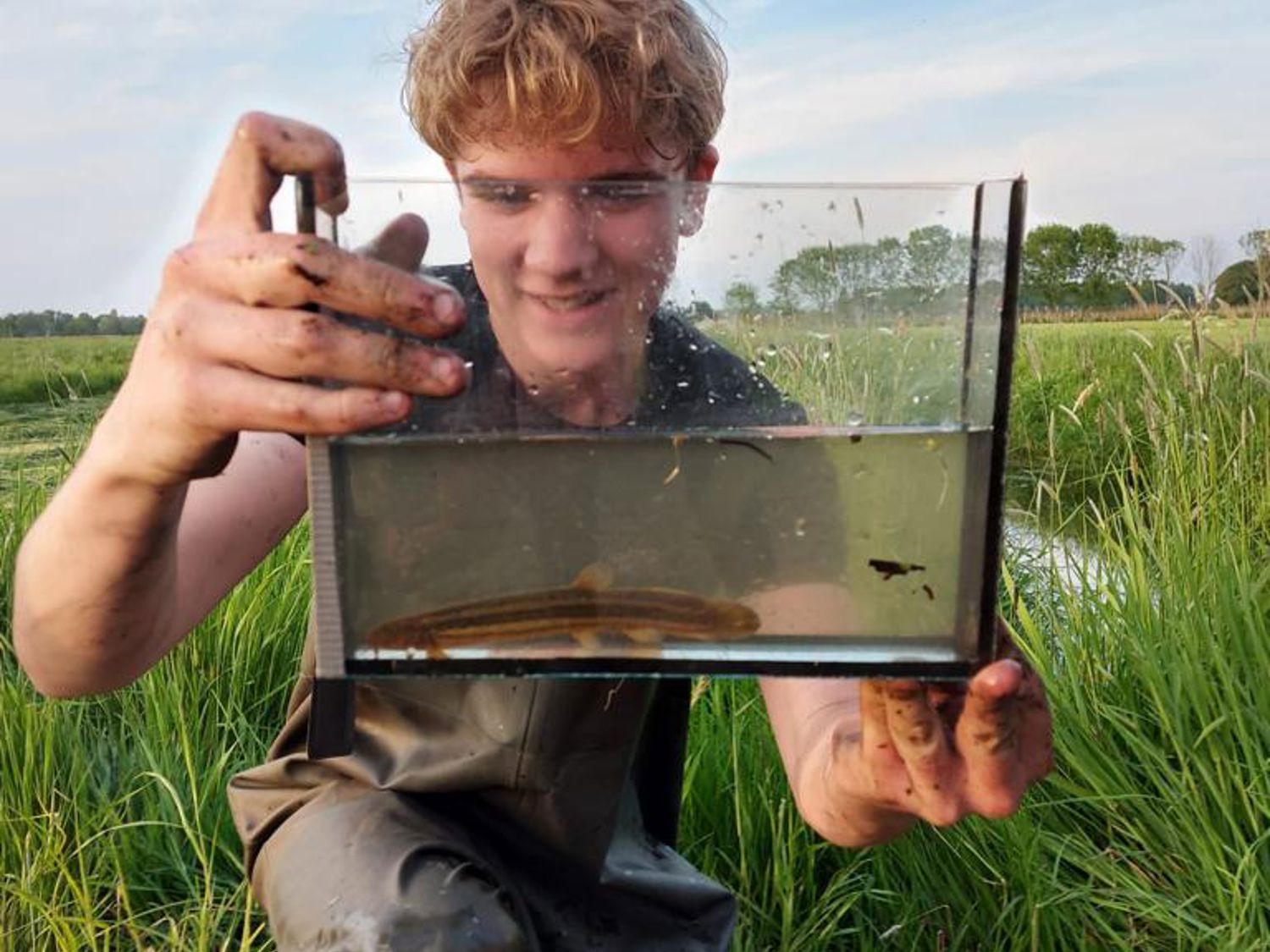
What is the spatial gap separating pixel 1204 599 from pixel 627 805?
122cm

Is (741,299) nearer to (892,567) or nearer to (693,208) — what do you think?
(693,208)

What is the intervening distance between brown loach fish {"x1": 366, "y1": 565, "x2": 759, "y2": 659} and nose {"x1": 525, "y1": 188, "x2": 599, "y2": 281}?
26cm

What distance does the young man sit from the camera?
93 cm

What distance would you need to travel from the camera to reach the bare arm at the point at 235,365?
2.95 feet

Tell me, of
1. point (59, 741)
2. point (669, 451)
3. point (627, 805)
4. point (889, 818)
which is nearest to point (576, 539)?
point (669, 451)

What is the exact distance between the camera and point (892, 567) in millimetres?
982

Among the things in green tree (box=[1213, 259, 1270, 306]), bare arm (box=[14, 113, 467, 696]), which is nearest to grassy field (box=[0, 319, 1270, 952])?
bare arm (box=[14, 113, 467, 696])

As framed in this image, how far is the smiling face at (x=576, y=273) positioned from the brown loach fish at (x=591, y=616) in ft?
0.45

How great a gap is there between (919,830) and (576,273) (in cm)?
124

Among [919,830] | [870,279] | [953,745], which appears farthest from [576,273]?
[919,830]

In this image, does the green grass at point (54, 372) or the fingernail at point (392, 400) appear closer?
the fingernail at point (392, 400)

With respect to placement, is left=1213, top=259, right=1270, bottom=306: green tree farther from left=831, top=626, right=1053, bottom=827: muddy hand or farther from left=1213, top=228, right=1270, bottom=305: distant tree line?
left=831, top=626, right=1053, bottom=827: muddy hand

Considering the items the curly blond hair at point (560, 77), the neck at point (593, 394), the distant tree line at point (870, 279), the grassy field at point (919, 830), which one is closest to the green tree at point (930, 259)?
the distant tree line at point (870, 279)

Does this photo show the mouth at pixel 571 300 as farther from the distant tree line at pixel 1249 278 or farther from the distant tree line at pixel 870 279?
the distant tree line at pixel 1249 278
